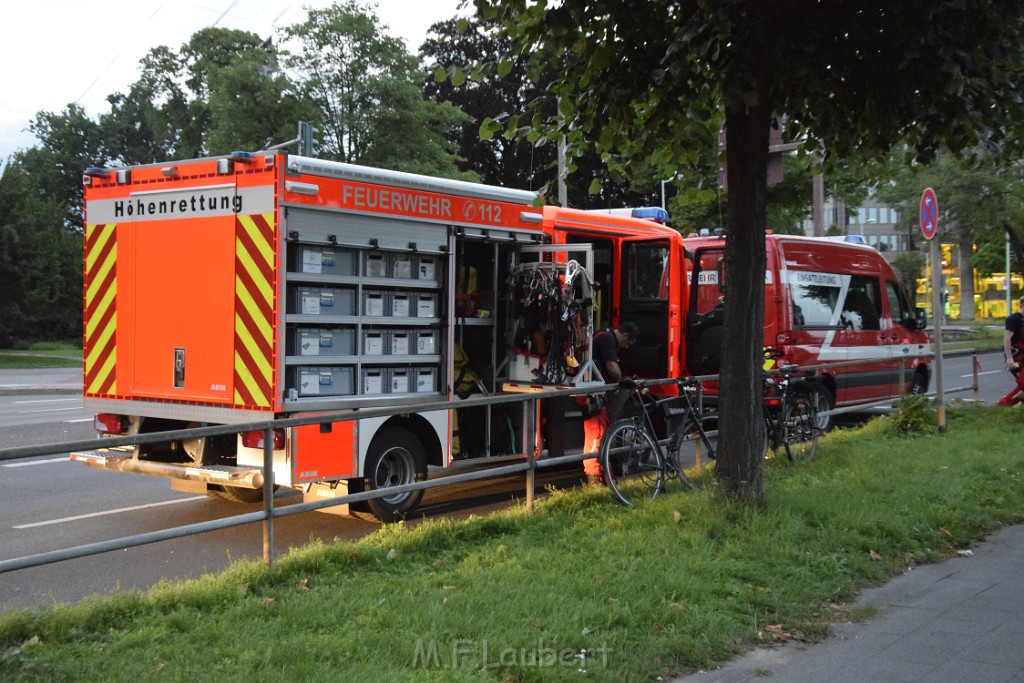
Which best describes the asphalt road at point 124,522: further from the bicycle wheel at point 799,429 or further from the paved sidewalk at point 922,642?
the paved sidewalk at point 922,642

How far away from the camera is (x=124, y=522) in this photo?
8.11 m

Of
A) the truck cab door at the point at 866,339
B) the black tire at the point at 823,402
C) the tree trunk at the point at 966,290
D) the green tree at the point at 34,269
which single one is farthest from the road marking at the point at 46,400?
the tree trunk at the point at 966,290

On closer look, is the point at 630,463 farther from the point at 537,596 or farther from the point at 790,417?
the point at 537,596

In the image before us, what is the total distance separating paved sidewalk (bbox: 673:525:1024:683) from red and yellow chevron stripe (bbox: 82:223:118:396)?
592 centimetres

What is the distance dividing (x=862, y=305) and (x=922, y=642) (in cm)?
1007

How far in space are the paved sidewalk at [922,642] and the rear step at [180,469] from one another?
3.52 metres

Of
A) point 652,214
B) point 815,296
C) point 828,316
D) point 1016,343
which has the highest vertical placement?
point 652,214

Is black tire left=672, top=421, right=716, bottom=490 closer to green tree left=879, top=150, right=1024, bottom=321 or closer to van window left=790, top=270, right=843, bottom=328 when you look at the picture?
van window left=790, top=270, right=843, bottom=328

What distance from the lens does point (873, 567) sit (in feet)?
20.9

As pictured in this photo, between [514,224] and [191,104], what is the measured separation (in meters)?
38.4

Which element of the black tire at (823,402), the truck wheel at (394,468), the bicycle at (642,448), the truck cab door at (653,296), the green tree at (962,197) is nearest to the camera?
the truck wheel at (394,468)

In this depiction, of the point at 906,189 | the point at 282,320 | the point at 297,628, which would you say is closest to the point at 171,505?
the point at 282,320

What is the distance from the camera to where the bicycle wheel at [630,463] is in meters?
8.04

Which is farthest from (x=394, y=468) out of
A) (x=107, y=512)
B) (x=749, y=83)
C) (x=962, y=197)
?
(x=962, y=197)
